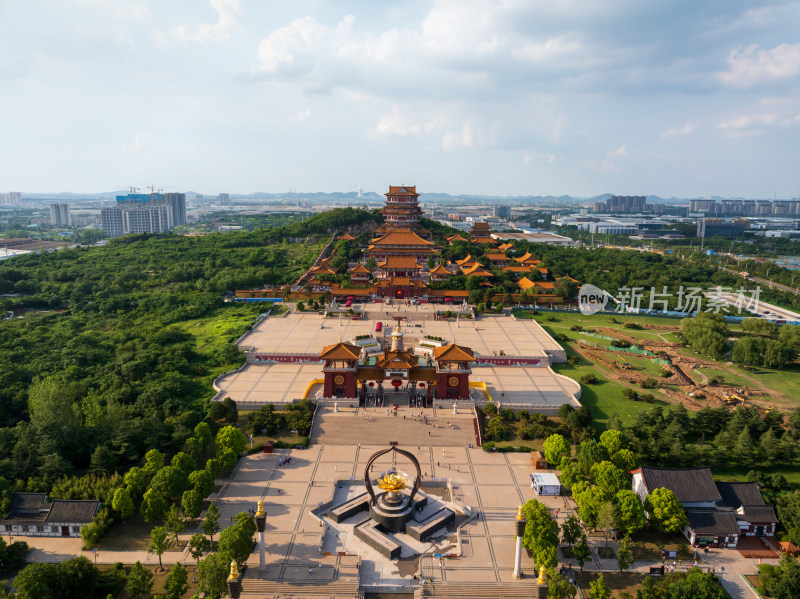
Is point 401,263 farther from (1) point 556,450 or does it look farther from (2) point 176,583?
(2) point 176,583

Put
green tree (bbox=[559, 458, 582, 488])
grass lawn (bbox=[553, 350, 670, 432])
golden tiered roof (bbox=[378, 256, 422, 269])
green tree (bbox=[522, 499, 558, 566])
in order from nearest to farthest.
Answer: green tree (bbox=[522, 499, 558, 566]), green tree (bbox=[559, 458, 582, 488]), grass lawn (bbox=[553, 350, 670, 432]), golden tiered roof (bbox=[378, 256, 422, 269])

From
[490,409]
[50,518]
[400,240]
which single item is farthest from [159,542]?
[400,240]

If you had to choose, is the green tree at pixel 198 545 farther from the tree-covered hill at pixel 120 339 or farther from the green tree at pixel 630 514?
the green tree at pixel 630 514

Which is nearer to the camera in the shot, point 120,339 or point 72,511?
point 72,511

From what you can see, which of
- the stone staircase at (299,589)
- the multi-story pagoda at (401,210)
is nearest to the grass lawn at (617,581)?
the stone staircase at (299,589)

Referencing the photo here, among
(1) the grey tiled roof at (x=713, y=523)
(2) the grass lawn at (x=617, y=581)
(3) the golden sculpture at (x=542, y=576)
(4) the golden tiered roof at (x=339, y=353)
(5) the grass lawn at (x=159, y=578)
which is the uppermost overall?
(4) the golden tiered roof at (x=339, y=353)

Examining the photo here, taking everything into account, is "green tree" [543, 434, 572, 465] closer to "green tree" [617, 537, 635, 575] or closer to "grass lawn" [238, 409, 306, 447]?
"green tree" [617, 537, 635, 575]

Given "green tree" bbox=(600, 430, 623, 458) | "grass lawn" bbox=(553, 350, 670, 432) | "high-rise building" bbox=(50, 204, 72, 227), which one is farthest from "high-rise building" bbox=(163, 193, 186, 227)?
"green tree" bbox=(600, 430, 623, 458)
